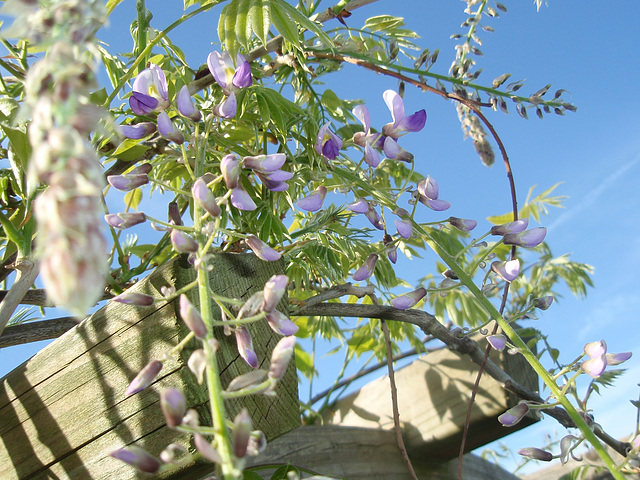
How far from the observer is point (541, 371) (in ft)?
2.34

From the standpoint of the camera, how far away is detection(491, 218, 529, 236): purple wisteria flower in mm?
791

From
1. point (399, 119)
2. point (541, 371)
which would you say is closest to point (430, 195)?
point (399, 119)

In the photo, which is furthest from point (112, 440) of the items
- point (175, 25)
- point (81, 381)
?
point (175, 25)

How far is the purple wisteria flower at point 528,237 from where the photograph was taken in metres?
0.76

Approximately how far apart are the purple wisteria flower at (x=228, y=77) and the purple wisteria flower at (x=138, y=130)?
10 centimetres

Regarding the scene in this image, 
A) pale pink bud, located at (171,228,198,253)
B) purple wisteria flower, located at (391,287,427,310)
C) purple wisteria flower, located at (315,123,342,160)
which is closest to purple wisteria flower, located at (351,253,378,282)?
purple wisteria flower, located at (391,287,427,310)

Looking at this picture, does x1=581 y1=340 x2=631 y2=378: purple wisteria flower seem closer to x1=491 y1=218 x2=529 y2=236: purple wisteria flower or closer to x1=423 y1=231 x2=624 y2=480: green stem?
x1=423 y1=231 x2=624 y2=480: green stem

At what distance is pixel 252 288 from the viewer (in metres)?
0.76

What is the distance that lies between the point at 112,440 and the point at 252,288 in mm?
270

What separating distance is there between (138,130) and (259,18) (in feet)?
0.84

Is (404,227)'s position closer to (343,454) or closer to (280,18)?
(280,18)

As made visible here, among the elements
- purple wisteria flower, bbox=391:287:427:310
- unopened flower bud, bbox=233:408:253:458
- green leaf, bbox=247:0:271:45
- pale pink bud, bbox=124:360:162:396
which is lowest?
unopened flower bud, bbox=233:408:253:458

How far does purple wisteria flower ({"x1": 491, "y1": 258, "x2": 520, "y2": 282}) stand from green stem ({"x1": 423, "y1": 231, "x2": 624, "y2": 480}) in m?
0.04

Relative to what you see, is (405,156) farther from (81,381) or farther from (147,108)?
(81,381)
